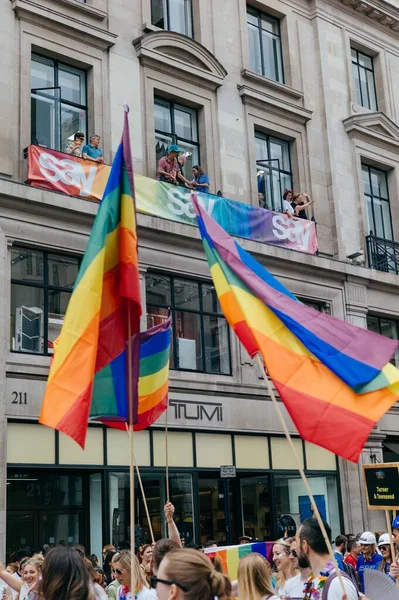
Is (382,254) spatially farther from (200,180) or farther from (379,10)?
(379,10)

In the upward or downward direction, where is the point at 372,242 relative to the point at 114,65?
downward

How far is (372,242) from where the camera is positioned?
25562mm

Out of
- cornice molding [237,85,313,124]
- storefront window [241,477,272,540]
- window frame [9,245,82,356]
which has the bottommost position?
storefront window [241,477,272,540]

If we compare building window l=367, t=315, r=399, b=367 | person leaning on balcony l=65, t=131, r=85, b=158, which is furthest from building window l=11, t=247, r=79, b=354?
building window l=367, t=315, r=399, b=367

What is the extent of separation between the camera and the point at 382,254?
2589cm

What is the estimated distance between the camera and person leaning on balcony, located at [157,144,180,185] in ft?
67.7

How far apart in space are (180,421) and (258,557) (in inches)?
502

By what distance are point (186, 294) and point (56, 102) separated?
5599 millimetres

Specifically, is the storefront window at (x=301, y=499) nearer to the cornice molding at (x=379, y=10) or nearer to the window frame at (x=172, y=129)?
the window frame at (x=172, y=129)

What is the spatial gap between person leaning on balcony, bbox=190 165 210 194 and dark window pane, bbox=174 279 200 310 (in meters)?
2.42

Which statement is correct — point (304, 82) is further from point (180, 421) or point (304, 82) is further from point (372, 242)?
point (180, 421)

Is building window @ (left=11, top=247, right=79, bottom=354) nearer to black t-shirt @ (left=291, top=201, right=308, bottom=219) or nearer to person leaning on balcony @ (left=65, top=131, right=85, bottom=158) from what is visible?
person leaning on balcony @ (left=65, top=131, right=85, bottom=158)

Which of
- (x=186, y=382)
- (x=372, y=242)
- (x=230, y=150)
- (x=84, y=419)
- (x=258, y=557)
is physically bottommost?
(x=258, y=557)

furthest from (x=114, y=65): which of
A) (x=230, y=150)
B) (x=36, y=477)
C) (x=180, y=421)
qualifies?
(x=36, y=477)
